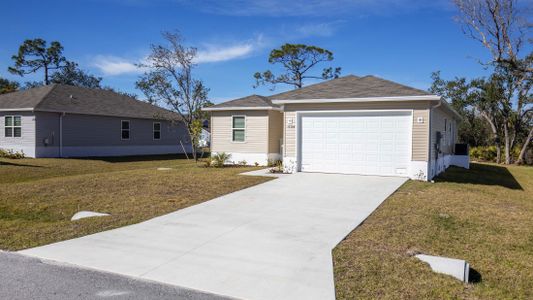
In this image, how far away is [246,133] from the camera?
19.5 meters

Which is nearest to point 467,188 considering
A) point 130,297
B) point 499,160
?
point 130,297

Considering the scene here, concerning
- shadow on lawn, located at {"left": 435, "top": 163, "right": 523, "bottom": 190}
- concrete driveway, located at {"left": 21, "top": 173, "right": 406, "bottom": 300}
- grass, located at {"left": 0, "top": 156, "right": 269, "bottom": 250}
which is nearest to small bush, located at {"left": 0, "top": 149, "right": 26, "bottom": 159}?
grass, located at {"left": 0, "top": 156, "right": 269, "bottom": 250}

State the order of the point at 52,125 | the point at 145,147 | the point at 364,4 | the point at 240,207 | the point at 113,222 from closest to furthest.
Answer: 1. the point at 113,222
2. the point at 240,207
3. the point at 364,4
4. the point at 52,125
5. the point at 145,147

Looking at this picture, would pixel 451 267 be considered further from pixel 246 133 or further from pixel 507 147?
pixel 507 147

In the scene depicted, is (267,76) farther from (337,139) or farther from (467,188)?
(467,188)

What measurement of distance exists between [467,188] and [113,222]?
10.1 m

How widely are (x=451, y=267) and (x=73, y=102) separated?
24384 millimetres

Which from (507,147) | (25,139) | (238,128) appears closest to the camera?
(238,128)

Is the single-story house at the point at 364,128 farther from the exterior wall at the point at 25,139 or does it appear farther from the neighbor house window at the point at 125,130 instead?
the neighbor house window at the point at 125,130

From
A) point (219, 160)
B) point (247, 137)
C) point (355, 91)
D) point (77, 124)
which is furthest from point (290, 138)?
point (77, 124)

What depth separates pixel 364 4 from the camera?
16.1 m

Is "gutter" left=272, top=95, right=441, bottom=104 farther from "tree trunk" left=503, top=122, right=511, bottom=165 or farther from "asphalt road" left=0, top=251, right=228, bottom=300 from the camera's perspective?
"tree trunk" left=503, top=122, right=511, bottom=165

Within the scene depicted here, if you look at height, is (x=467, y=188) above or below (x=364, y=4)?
below

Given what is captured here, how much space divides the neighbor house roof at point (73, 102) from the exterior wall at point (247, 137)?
751 cm
